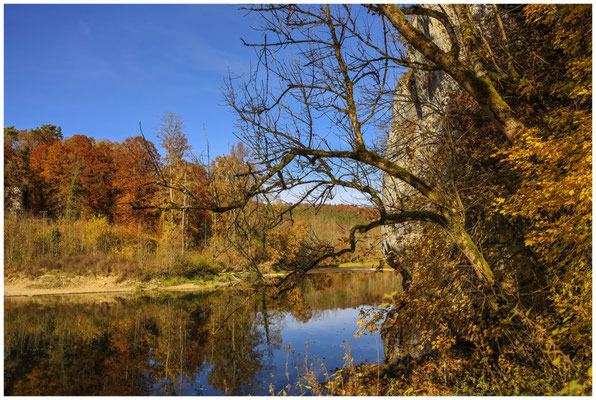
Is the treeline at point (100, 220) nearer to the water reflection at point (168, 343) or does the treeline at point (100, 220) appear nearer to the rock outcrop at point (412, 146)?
the water reflection at point (168, 343)

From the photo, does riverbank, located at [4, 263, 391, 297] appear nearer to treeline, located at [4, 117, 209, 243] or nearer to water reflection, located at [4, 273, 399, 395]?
water reflection, located at [4, 273, 399, 395]

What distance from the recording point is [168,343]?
1350 cm

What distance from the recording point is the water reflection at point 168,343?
989 cm

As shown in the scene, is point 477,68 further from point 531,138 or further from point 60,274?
point 60,274

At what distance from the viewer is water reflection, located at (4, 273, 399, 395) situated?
989 centimetres

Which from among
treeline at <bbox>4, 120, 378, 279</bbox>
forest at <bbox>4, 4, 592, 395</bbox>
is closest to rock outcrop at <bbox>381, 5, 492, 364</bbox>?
forest at <bbox>4, 4, 592, 395</bbox>

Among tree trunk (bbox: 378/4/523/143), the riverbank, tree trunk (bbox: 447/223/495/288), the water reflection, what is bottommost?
A: the water reflection

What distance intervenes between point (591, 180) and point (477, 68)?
2810mm

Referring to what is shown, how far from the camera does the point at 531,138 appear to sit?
5344 mm

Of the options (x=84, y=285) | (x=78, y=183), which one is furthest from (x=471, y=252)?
(x=78, y=183)

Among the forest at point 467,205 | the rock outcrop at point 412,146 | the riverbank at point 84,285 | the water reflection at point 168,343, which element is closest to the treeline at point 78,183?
the riverbank at point 84,285

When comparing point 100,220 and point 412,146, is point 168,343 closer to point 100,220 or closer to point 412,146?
point 412,146

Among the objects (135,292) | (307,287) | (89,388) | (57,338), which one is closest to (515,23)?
(89,388)

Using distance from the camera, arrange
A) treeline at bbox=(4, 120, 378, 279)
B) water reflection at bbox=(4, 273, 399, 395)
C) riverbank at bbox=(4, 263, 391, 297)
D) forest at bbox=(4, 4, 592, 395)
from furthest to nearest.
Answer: treeline at bbox=(4, 120, 378, 279), riverbank at bbox=(4, 263, 391, 297), water reflection at bbox=(4, 273, 399, 395), forest at bbox=(4, 4, 592, 395)
